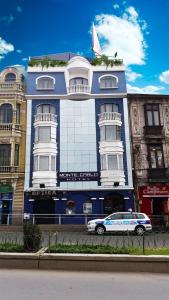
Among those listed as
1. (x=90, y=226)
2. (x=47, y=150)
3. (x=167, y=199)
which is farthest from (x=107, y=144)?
(x=90, y=226)

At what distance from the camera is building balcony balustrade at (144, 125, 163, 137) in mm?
27031

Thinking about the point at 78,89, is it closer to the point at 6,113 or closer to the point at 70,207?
the point at 6,113

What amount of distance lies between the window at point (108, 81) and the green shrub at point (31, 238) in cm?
2293

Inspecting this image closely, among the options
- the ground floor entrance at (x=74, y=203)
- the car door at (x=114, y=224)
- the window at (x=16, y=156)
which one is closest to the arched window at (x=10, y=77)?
the window at (x=16, y=156)

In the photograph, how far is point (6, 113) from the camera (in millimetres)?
27797

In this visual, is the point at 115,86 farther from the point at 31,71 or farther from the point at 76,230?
the point at 76,230

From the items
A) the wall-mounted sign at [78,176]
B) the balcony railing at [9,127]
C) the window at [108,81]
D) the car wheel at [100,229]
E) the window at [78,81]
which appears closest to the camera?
the car wheel at [100,229]

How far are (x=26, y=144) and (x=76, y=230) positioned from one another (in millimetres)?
9923

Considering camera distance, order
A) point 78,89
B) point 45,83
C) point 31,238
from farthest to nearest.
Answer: point 45,83 → point 78,89 → point 31,238

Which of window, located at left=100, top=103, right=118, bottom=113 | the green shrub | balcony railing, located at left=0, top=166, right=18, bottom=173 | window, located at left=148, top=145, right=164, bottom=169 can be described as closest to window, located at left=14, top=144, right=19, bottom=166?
balcony railing, located at left=0, top=166, right=18, bottom=173

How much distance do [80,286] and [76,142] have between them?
69.9 ft

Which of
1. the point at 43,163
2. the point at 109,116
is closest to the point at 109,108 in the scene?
the point at 109,116

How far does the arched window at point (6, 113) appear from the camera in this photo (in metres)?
27.5

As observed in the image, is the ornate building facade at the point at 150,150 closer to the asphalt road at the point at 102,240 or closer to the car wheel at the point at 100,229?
the car wheel at the point at 100,229
